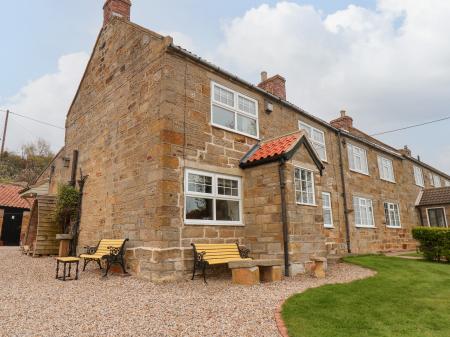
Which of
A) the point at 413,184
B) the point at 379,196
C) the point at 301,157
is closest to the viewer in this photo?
the point at 301,157

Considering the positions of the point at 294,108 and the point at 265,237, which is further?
the point at 294,108

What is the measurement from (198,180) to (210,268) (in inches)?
98.7

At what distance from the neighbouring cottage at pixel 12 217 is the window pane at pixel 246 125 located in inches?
830

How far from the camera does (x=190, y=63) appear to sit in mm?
9680

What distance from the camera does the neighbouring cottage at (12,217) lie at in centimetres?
2361

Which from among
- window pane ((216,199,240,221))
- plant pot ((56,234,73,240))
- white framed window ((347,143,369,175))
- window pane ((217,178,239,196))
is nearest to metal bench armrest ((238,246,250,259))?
window pane ((216,199,240,221))

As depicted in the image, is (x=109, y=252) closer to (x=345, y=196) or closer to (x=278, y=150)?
(x=278, y=150)

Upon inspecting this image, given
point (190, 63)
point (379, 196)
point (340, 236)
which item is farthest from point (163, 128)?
point (379, 196)

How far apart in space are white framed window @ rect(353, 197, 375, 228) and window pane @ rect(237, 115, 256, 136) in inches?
324

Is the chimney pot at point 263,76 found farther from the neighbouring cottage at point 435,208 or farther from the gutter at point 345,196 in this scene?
the neighbouring cottage at point 435,208

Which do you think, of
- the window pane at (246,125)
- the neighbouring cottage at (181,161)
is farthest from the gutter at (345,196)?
the window pane at (246,125)

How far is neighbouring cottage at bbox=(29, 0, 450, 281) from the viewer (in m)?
8.43

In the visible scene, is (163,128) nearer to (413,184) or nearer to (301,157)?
(301,157)

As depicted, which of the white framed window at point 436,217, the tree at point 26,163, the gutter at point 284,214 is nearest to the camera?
the gutter at point 284,214
